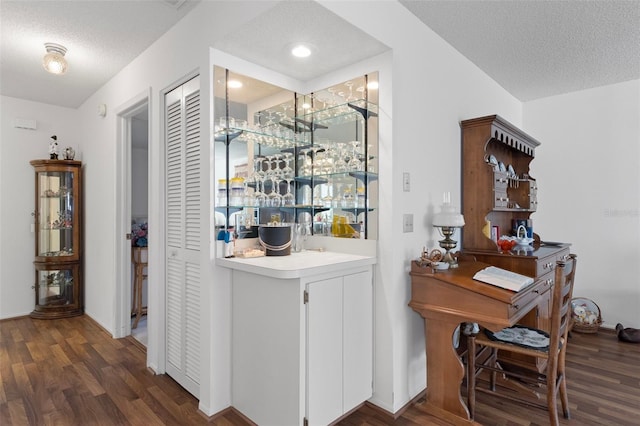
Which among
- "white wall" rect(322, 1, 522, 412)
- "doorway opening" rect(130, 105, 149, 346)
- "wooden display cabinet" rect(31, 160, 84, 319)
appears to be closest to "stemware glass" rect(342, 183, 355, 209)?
"white wall" rect(322, 1, 522, 412)

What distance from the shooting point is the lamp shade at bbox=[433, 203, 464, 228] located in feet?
7.61

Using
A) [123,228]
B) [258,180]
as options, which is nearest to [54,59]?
[123,228]

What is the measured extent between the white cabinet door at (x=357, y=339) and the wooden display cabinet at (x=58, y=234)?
12.7ft

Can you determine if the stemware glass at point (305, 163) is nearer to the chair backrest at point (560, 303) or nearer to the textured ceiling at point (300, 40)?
the textured ceiling at point (300, 40)

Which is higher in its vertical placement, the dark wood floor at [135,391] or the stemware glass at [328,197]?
the stemware glass at [328,197]

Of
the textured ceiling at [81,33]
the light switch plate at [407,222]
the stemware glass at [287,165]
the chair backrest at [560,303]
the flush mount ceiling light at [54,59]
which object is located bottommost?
the chair backrest at [560,303]

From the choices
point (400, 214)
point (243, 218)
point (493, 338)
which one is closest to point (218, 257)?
point (243, 218)

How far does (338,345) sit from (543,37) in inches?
108

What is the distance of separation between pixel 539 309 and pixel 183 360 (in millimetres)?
2677

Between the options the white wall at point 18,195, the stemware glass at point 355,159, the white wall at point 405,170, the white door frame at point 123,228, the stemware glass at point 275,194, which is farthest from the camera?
the white wall at point 18,195

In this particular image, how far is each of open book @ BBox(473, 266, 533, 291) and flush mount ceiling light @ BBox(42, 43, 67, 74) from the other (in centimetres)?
347

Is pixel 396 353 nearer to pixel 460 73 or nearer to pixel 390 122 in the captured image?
pixel 390 122

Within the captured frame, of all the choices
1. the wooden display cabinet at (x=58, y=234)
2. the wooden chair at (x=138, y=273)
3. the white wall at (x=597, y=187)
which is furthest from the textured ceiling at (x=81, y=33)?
the white wall at (x=597, y=187)

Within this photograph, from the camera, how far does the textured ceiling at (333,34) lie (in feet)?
6.81
